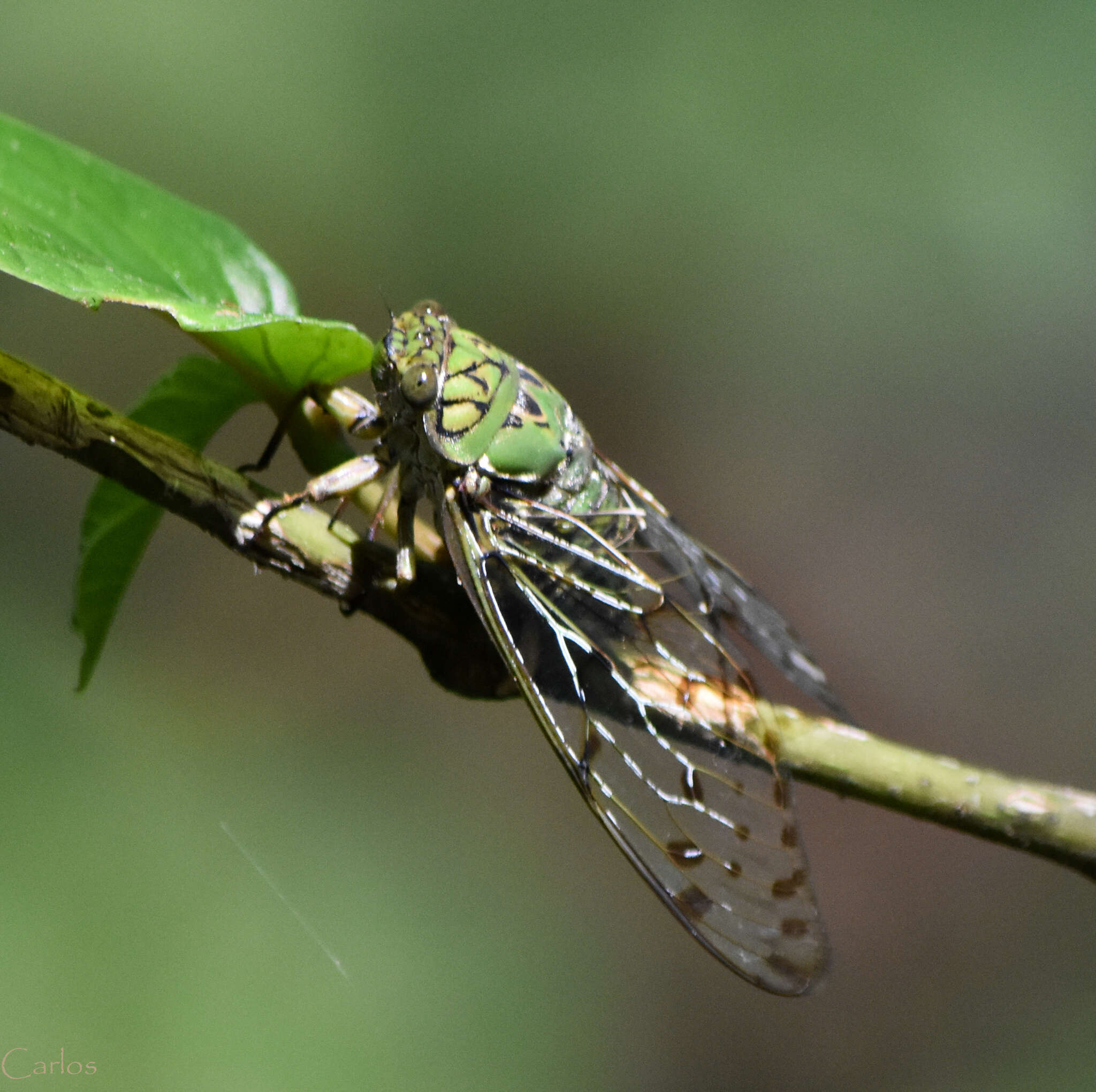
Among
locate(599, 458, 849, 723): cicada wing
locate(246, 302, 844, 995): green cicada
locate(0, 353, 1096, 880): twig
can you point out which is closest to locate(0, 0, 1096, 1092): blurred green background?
locate(599, 458, 849, 723): cicada wing

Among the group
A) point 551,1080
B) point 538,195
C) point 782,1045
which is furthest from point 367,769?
point 538,195

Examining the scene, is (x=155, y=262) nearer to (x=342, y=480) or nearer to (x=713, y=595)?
(x=342, y=480)

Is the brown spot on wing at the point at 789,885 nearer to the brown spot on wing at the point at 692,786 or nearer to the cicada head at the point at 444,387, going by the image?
the brown spot on wing at the point at 692,786

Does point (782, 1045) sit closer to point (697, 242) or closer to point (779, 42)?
point (697, 242)

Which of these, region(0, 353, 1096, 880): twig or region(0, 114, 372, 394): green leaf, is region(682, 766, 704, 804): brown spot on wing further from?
region(0, 114, 372, 394): green leaf

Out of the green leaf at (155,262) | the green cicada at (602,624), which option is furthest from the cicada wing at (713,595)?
the green leaf at (155,262)

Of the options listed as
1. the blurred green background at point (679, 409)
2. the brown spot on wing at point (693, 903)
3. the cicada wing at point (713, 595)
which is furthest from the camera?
the blurred green background at point (679, 409)

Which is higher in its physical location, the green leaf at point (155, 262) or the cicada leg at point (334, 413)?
the green leaf at point (155, 262)
